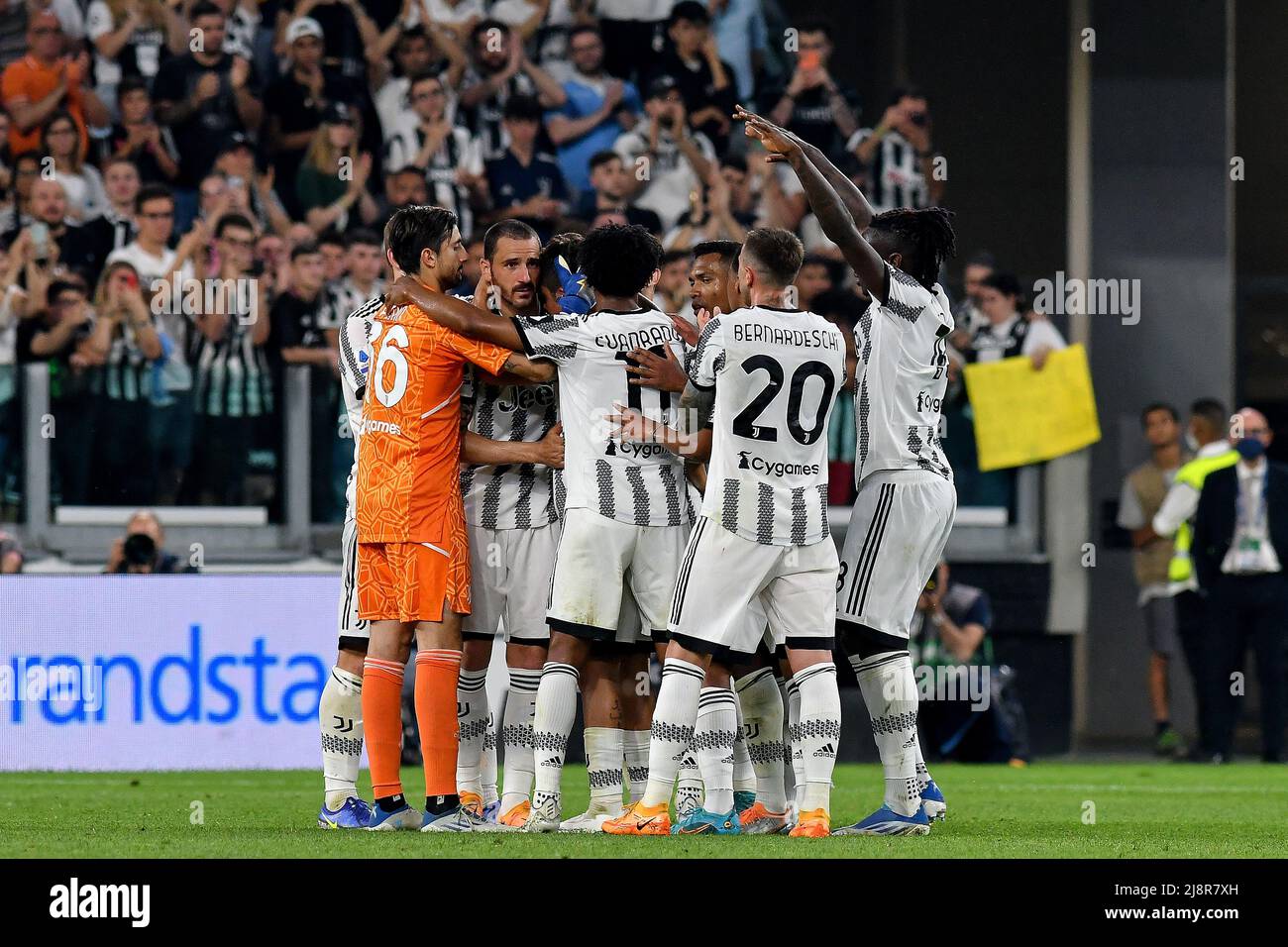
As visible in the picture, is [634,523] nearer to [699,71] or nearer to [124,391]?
[124,391]

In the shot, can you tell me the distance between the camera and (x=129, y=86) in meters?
13.9

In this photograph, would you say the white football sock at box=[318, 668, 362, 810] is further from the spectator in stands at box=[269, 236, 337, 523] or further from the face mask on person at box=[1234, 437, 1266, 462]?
the face mask on person at box=[1234, 437, 1266, 462]

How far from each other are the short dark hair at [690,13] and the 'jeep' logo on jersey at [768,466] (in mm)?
8485

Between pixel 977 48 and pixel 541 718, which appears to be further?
pixel 977 48

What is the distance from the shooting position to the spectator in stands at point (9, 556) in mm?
12258

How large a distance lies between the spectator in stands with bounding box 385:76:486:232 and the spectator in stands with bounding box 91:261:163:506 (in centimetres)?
218

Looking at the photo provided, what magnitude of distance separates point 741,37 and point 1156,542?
15.7ft

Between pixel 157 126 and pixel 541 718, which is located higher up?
pixel 157 126

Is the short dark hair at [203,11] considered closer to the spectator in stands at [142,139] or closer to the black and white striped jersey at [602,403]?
the spectator in stands at [142,139]

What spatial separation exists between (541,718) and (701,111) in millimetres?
8289

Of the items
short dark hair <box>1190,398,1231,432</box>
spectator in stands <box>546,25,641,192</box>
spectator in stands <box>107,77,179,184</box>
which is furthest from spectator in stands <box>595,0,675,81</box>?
short dark hair <box>1190,398,1231,432</box>

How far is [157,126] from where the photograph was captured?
13844 mm
